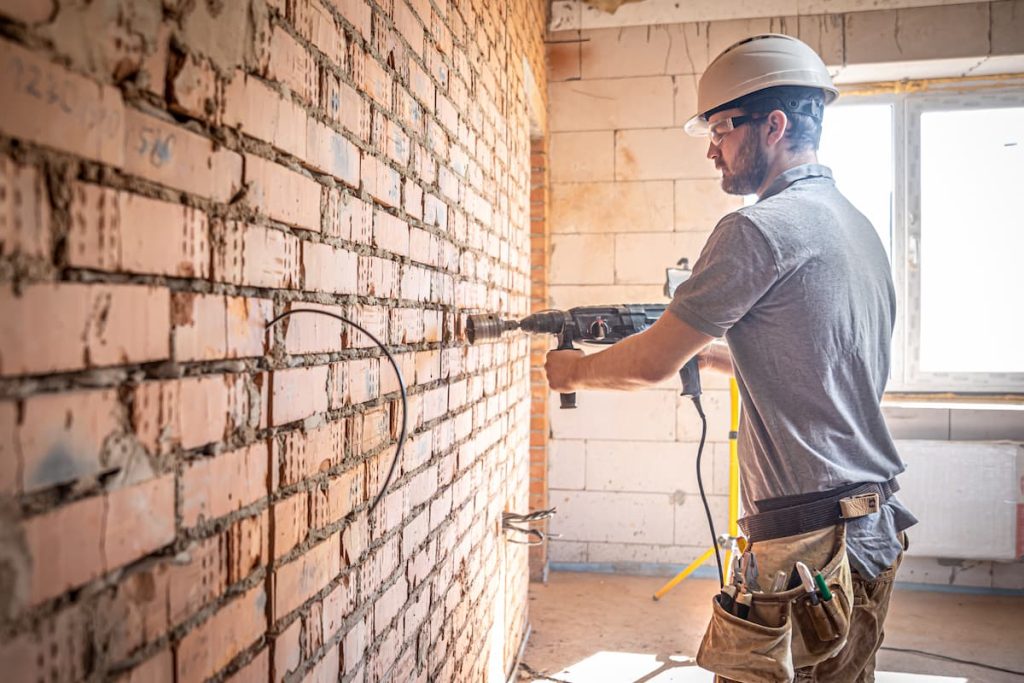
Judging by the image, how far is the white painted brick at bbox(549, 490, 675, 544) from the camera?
11.9 feet

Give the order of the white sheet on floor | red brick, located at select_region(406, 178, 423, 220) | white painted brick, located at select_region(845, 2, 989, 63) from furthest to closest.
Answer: white painted brick, located at select_region(845, 2, 989, 63), the white sheet on floor, red brick, located at select_region(406, 178, 423, 220)

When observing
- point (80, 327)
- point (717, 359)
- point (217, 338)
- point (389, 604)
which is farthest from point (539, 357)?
point (80, 327)

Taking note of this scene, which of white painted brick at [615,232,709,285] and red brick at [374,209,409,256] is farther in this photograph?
white painted brick at [615,232,709,285]

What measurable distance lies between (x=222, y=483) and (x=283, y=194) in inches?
12.3

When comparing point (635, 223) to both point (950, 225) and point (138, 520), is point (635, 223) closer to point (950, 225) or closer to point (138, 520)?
Result: point (950, 225)

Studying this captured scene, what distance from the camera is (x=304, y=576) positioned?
77cm

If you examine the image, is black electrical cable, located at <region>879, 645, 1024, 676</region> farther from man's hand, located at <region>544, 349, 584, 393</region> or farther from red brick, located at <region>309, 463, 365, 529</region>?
red brick, located at <region>309, 463, 365, 529</region>

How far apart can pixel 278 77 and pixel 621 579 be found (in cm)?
341

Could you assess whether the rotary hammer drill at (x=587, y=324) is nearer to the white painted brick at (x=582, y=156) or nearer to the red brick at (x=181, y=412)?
the red brick at (x=181, y=412)

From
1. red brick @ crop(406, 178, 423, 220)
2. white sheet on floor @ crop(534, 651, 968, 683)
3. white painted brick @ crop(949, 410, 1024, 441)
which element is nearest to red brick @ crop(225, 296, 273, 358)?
red brick @ crop(406, 178, 423, 220)

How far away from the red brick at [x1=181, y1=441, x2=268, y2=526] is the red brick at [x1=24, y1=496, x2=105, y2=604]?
0.10 metres

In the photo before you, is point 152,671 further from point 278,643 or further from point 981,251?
point 981,251

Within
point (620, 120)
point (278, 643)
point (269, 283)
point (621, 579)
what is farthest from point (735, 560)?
point (620, 120)

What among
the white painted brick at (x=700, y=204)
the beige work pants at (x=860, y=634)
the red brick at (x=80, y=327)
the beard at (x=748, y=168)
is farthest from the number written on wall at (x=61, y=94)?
the white painted brick at (x=700, y=204)
